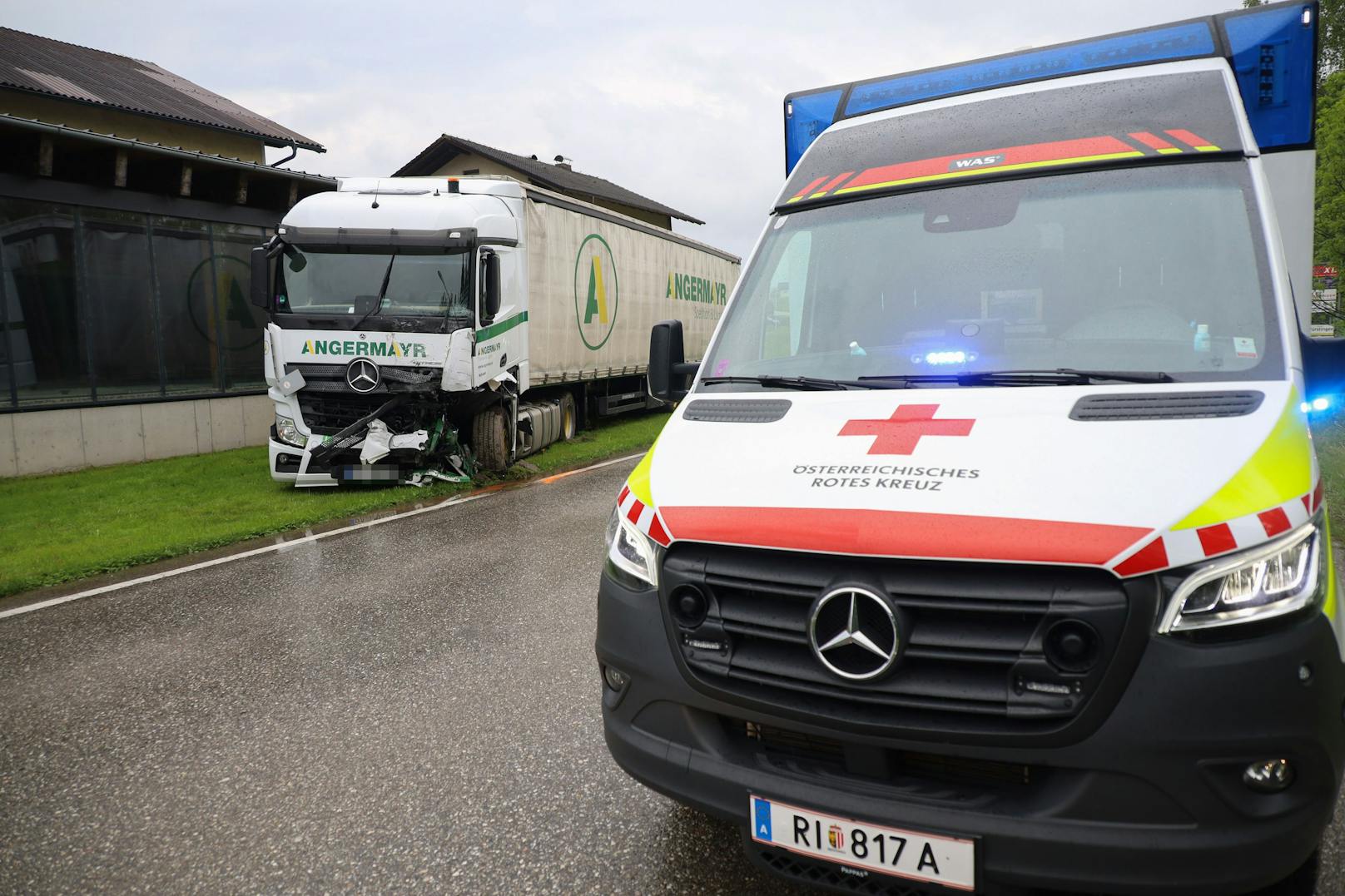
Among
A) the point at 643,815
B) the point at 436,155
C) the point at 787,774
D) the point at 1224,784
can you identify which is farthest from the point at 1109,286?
the point at 436,155

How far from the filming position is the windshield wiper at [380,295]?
36.6 feet

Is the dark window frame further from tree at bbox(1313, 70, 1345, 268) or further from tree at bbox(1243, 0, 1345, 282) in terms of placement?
tree at bbox(1313, 70, 1345, 268)

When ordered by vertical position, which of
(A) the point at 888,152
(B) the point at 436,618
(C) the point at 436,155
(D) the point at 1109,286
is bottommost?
(B) the point at 436,618

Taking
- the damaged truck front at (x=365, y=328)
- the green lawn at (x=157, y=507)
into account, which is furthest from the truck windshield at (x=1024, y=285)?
the damaged truck front at (x=365, y=328)

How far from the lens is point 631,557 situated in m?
2.81

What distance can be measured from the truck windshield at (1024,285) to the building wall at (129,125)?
18.8 m

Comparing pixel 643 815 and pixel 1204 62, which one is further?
pixel 1204 62

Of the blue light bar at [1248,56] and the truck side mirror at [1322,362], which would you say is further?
the blue light bar at [1248,56]

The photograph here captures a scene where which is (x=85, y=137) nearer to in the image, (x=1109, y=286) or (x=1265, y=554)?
(x=1109, y=286)

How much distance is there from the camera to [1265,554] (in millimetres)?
2148

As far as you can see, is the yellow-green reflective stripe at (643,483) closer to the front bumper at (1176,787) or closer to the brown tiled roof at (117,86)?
the front bumper at (1176,787)

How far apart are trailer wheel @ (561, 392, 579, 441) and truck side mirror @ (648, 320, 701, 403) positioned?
12268mm

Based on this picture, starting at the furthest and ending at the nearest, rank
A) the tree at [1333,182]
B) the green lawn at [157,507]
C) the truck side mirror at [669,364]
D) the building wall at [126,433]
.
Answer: the tree at [1333,182] → the building wall at [126,433] → the green lawn at [157,507] → the truck side mirror at [669,364]

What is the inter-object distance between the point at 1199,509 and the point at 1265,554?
170 millimetres
